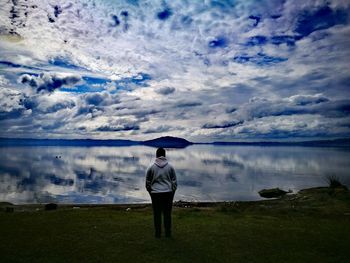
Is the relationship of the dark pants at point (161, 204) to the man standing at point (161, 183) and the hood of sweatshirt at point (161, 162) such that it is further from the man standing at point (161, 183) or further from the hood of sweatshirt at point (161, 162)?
the hood of sweatshirt at point (161, 162)

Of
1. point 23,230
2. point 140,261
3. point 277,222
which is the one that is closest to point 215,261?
point 140,261

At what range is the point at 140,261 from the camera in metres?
8.37

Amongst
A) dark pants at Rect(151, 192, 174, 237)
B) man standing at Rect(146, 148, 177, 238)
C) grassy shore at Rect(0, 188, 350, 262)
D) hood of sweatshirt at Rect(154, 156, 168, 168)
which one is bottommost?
grassy shore at Rect(0, 188, 350, 262)

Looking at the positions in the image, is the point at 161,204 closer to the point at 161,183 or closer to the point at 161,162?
the point at 161,183

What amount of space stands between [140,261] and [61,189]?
1570 inches

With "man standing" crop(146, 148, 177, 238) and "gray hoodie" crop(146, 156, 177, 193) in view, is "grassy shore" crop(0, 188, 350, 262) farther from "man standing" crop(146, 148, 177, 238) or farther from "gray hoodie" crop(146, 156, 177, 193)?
"gray hoodie" crop(146, 156, 177, 193)

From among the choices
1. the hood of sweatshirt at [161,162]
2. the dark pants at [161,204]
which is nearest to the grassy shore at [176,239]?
the dark pants at [161,204]

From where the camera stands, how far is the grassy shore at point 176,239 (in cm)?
880

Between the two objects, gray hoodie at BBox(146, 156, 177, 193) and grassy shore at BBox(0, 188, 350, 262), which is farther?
gray hoodie at BBox(146, 156, 177, 193)

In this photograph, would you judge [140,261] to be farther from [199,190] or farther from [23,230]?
[199,190]

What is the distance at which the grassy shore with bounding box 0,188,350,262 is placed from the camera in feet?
28.9

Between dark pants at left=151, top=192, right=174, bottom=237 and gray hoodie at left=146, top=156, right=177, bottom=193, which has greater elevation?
gray hoodie at left=146, top=156, right=177, bottom=193

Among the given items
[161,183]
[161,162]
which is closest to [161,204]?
[161,183]

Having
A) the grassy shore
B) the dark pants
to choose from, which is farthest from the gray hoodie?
the grassy shore
